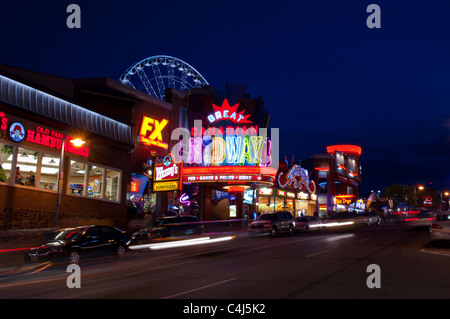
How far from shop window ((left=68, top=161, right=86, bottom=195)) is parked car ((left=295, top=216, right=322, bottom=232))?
55.3 ft

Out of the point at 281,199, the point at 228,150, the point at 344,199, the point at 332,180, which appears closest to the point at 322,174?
the point at 332,180

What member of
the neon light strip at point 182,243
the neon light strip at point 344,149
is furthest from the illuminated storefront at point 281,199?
the neon light strip at point 344,149

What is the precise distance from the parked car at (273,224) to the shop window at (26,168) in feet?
48.2

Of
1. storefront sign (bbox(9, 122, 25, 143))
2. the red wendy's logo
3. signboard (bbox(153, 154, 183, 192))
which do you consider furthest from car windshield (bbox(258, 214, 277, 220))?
storefront sign (bbox(9, 122, 25, 143))

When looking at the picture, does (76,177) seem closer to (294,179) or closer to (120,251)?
(120,251)

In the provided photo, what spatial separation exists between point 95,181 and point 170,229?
19.1ft

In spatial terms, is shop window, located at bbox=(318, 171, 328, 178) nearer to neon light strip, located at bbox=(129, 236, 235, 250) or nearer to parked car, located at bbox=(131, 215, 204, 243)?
neon light strip, located at bbox=(129, 236, 235, 250)

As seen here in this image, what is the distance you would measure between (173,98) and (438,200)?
502ft

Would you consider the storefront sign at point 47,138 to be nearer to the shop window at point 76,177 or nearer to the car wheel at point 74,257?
the shop window at point 76,177

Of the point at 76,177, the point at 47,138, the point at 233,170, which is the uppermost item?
the point at 47,138

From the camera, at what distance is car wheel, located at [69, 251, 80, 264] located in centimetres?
1564

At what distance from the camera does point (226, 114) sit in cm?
4231
